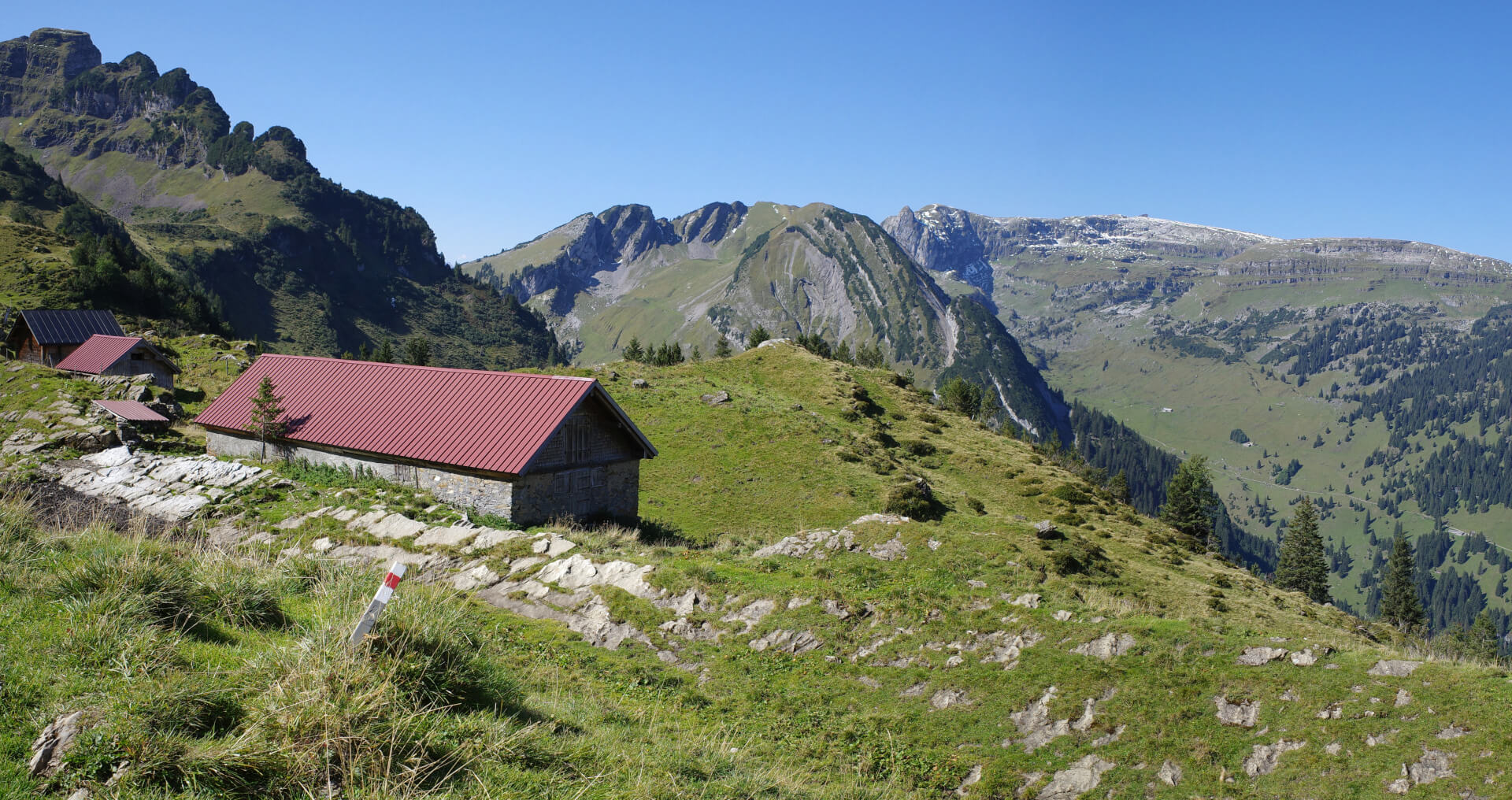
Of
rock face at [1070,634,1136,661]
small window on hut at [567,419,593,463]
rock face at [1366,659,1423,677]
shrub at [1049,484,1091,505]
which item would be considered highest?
small window on hut at [567,419,593,463]

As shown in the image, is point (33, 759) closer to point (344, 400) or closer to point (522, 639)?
point (522, 639)

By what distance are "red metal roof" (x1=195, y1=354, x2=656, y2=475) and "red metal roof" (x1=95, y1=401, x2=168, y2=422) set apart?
314 cm

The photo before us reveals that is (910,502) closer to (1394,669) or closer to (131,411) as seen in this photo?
(1394,669)

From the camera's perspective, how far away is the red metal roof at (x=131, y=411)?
35844 millimetres

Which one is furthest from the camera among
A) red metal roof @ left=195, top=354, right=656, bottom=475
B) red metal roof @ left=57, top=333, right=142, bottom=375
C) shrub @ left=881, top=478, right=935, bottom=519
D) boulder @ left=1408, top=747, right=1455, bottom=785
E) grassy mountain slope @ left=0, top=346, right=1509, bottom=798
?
red metal roof @ left=57, top=333, right=142, bottom=375

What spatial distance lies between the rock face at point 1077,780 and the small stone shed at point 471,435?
1903 cm

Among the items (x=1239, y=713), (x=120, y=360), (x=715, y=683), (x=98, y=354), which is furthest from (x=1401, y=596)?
(x=98, y=354)

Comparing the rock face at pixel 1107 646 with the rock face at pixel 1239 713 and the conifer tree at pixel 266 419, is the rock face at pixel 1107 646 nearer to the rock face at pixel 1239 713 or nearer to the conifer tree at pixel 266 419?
the rock face at pixel 1239 713

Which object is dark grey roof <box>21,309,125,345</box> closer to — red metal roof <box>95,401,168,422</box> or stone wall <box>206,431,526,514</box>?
red metal roof <box>95,401,168,422</box>

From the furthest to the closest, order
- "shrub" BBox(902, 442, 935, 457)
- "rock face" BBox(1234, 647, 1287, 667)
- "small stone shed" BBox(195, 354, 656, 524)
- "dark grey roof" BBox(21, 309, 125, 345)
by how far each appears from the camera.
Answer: "dark grey roof" BBox(21, 309, 125, 345), "shrub" BBox(902, 442, 935, 457), "small stone shed" BBox(195, 354, 656, 524), "rock face" BBox(1234, 647, 1287, 667)

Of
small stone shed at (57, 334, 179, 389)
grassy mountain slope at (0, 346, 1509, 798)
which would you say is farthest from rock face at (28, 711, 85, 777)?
small stone shed at (57, 334, 179, 389)

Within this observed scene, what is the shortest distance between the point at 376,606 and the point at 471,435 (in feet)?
74.1

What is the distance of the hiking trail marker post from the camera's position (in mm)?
6902

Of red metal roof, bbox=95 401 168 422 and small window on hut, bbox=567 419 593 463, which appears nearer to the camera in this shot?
small window on hut, bbox=567 419 593 463
